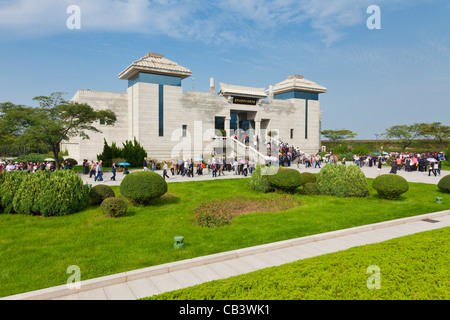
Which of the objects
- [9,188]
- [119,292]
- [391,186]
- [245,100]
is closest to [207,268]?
[119,292]

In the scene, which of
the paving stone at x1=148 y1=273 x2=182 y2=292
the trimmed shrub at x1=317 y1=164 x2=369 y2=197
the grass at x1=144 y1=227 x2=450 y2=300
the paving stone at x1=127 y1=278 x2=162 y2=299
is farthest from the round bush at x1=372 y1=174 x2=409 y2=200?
the paving stone at x1=127 y1=278 x2=162 y2=299

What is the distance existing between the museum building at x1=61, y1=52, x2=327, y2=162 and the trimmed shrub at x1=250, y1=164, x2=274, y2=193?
2205 centimetres

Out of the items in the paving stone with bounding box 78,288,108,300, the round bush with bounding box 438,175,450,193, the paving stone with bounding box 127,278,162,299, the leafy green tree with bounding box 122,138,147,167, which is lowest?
the paving stone with bounding box 78,288,108,300

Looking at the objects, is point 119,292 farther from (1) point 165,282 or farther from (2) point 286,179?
(2) point 286,179

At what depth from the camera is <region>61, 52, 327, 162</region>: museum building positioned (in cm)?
3734

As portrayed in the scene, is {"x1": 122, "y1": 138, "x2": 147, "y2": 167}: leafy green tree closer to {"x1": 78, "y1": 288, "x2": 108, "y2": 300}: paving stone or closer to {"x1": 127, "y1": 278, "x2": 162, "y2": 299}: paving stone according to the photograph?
{"x1": 127, "y1": 278, "x2": 162, "y2": 299}: paving stone

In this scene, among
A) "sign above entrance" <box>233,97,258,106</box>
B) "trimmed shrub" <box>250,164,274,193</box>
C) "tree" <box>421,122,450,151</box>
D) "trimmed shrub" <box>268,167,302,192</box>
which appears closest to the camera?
"trimmed shrub" <box>268,167,302,192</box>

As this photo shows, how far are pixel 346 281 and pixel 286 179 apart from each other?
1133cm

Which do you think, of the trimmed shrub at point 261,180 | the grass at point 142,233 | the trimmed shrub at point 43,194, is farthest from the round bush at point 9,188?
the trimmed shrub at point 261,180

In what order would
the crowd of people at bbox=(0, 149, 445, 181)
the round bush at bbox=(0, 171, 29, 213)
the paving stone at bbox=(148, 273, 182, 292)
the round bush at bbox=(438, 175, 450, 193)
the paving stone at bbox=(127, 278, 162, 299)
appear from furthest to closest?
the crowd of people at bbox=(0, 149, 445, 181) < the round bush at bbox=(438, 175, 450, 193) < the round bush at bbox=(0, 171, 29, 213) < the paving stone at bbox=(148, 273, 182, 292) < the paving stone at bbox=(127, 278, 162, 299)

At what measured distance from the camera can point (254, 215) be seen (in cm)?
1189

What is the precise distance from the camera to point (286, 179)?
16.2 m

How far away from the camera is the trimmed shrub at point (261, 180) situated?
1702cm
